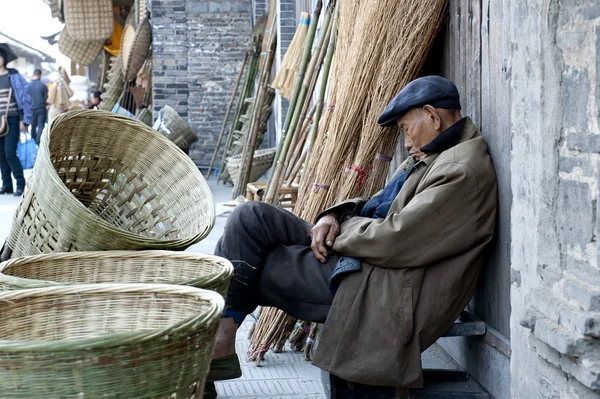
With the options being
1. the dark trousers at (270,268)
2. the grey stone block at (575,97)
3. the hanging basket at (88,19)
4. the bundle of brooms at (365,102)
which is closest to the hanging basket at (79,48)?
the hanging basket at (88,19)

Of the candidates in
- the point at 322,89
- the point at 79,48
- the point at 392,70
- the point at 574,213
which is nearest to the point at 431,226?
the point at 574,213

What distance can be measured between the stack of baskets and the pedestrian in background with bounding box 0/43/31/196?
699 centimetres

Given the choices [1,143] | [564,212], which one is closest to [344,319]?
[564,212]

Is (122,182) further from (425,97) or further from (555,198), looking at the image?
(555,198)

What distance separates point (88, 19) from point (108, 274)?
45.9 feet

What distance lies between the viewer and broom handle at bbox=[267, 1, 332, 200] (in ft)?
18.3

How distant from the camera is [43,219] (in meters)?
2.94

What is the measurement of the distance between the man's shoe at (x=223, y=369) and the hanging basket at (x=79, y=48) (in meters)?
14.4

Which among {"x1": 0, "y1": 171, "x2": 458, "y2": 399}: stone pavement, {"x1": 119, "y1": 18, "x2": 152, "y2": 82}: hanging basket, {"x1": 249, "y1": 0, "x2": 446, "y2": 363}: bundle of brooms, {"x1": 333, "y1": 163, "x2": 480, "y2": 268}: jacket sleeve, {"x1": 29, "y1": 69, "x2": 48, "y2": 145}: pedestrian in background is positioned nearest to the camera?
{"x1": 333, "y1": 163, "x2": 480, "y2": 268}: jacket sleeve

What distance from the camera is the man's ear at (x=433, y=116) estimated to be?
3.10 m

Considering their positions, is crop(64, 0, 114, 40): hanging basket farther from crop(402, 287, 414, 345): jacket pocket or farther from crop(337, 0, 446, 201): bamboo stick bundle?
crop(402, 287, 414, 345): jacket pocket

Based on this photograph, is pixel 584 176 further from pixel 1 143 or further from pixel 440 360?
pixel 1 143

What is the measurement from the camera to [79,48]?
16703 millimetres

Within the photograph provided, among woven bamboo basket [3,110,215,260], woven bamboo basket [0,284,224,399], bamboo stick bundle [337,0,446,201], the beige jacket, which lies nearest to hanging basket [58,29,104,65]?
woven bamboo basket [3,110,215,260]
